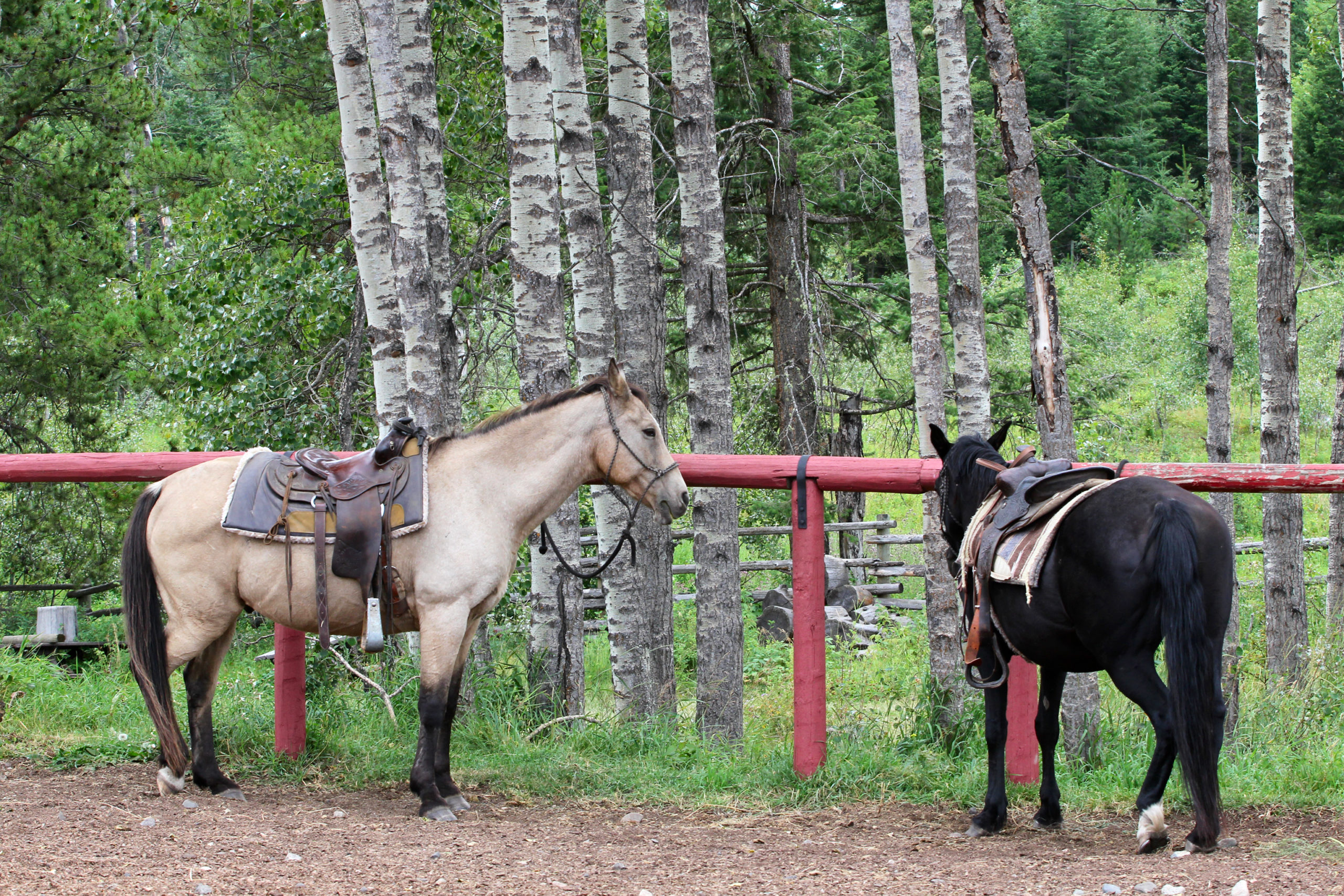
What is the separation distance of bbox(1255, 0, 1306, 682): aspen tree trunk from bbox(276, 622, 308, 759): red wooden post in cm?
781

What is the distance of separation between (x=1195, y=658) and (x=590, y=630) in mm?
12033

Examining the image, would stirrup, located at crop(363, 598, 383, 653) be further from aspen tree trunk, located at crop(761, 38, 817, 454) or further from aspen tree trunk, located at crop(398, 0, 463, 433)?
aspen tree trunk, located at crop(761, 38, 817, 454)

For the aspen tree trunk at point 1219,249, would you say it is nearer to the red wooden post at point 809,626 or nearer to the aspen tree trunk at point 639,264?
the aspen tree trunk at point 639,264

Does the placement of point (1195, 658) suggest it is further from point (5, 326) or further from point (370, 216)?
point (5, 326)

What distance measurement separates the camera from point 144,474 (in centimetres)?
471

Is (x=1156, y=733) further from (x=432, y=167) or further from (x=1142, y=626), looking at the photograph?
(x=432, y=167)

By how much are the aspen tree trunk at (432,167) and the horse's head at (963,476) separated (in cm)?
333

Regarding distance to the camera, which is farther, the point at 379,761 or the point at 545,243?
the point at 545,243

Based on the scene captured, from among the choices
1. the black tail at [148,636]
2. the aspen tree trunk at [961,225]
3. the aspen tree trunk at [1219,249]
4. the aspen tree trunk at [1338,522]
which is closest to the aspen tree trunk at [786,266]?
the aspen tree trunk at [1219,249]

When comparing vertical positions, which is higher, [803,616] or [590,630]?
[803,616]

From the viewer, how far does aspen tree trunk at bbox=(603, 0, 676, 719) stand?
23.7 feet

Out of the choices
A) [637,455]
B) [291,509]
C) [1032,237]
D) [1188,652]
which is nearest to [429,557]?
[291,509]

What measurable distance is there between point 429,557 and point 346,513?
36 centimetres

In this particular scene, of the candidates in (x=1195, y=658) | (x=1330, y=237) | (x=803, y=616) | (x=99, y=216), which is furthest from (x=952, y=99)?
(x=1330, y=237)
